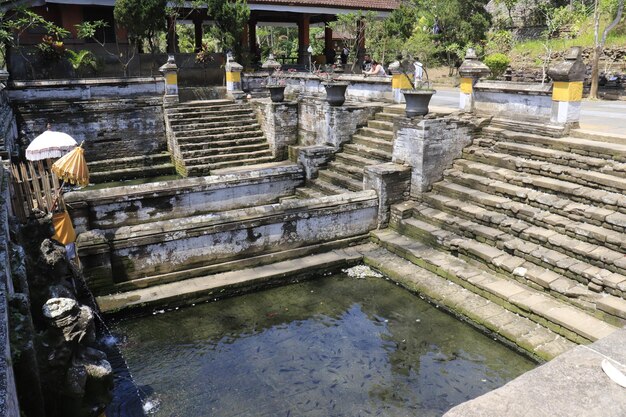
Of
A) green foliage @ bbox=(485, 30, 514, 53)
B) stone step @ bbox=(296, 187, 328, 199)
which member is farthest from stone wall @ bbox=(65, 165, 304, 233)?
green foliage @ bbox=(485, 30, 514, 53)

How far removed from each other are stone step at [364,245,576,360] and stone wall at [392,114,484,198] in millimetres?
1637

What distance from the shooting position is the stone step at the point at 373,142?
32.8ft

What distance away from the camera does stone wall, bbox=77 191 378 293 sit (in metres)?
6.45

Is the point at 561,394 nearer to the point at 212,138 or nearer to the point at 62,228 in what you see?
the point at 62,228

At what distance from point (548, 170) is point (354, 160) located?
3.85m

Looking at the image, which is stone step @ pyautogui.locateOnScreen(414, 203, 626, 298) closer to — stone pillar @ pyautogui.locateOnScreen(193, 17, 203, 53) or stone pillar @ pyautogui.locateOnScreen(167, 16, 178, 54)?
stone pillar @ pyautogui.locateOnScreen(167, 16, 178, 54)

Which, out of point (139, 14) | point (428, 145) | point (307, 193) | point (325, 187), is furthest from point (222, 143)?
point (428, 145)

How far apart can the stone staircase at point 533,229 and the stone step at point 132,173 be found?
803 centimetres

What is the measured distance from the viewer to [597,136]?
25.3 ft

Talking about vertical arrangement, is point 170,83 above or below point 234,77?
below

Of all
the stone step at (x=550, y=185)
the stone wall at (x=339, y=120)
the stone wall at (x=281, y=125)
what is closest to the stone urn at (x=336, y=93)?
the stone wall at (x=339, y=120)

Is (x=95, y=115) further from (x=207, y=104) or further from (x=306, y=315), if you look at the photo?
(x=306, y=315)

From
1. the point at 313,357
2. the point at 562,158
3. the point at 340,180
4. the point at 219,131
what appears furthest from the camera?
the point at 219,131

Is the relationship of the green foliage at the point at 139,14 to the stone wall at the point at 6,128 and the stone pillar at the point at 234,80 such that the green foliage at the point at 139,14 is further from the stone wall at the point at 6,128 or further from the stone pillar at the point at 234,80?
the stone wall at the point at 6,128
